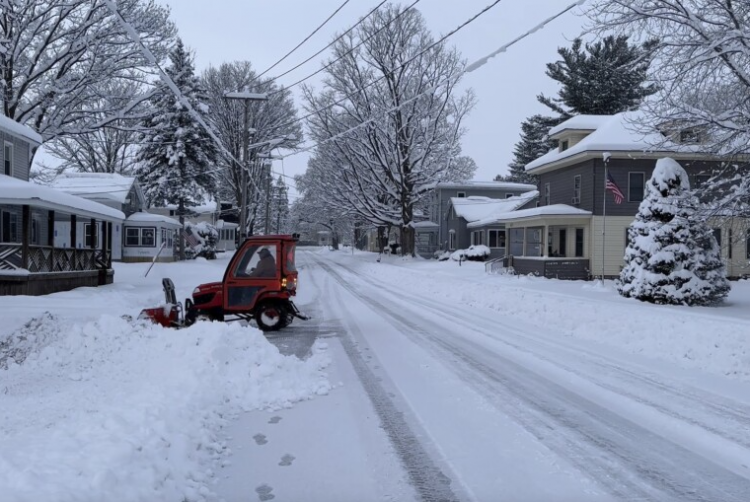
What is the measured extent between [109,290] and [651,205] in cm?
1836

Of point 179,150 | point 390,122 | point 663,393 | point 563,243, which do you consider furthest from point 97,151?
point 663,393

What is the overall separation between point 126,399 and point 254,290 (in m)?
7.57

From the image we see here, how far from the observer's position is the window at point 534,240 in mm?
35781

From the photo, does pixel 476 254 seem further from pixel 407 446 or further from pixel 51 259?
pixel 407 446

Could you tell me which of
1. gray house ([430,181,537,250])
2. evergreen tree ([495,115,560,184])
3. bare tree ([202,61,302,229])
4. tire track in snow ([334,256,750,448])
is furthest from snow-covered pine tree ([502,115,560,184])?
tire track in snow ([334,256,750,448])

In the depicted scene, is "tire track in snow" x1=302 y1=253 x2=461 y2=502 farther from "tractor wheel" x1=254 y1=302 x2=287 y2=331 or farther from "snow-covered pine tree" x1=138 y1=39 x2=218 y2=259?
"snow-covered pine tree" x1=138 y1=39 x2=218 y2=259

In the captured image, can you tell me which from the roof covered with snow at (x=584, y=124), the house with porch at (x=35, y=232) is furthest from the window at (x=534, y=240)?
the house with porch at (x=35, y=232)

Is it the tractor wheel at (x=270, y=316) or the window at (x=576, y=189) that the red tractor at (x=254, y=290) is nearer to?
the tractor wheel at (x=270, y=316)

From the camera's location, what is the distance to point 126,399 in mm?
6363

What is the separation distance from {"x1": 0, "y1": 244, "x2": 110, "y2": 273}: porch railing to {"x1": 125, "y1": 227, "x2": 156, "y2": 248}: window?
57.0 ft

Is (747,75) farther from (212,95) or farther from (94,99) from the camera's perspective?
(212,95)

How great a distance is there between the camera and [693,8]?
15438 mm

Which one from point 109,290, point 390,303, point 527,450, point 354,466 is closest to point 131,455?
point 354,466

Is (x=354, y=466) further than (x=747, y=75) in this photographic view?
No
